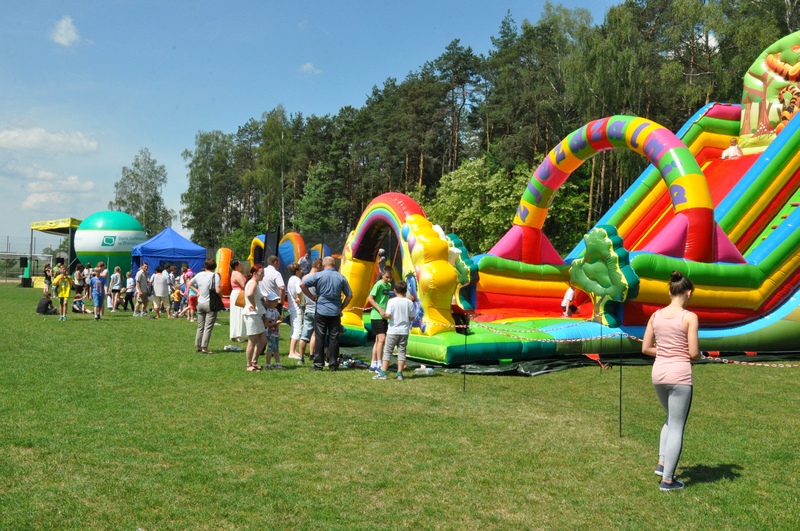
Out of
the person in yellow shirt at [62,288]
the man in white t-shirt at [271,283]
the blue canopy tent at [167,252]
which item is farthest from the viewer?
the blue canopy tent at [167,252]

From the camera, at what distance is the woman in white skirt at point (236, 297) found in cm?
969

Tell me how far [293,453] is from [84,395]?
290 cm

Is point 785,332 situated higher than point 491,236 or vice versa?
point 491,236

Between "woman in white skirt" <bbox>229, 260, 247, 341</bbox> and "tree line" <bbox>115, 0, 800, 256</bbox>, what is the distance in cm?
1062

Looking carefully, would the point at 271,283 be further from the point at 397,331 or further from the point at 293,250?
the point at 293,250

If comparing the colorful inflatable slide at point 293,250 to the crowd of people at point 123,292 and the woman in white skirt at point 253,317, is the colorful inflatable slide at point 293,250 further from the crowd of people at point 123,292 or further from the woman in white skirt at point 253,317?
the woman in white skirt at point 253,317

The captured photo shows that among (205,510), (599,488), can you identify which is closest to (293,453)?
(205,510)

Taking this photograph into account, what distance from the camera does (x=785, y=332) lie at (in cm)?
1091

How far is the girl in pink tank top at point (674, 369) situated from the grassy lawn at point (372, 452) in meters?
0.22

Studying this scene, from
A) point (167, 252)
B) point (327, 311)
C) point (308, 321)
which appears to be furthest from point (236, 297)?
point (167, 252)

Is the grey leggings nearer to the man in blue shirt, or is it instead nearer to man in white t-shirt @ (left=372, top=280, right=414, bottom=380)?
man in white t-shirt @ (left=372, top=280, right=414, bottom=380)

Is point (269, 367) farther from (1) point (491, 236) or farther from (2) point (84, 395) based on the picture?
(1) point (491, 236)

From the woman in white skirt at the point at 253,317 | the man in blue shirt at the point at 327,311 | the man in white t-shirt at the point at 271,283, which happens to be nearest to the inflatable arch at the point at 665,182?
the man in blue shirt at the point at 327,311

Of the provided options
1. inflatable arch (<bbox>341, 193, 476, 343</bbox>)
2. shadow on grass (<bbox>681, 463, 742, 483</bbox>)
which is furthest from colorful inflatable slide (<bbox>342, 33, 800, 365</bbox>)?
shadow on grass (<bbox>681, 463, 742, 483</bbox>)
